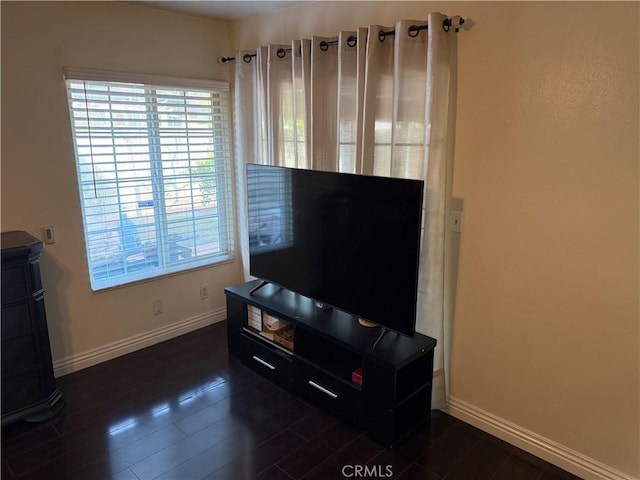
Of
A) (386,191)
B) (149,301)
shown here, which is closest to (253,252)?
(149,301)

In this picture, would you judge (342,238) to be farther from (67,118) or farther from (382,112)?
(67,118)

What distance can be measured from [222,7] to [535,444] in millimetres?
3265

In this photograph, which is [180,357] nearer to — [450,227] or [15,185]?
[15,185]

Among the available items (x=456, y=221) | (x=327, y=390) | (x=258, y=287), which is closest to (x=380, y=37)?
(x=456, y=221)

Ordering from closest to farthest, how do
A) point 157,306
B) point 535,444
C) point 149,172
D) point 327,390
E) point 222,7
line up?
point 535,444
point 327,390
point 222,7
point 149,172
point 157,306

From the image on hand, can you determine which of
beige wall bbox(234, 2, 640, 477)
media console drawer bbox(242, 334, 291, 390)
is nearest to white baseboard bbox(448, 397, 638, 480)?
beige wall bbox(234, 2, 640, 477)

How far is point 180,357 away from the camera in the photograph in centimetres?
325

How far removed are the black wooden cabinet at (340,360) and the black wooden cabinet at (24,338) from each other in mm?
1151

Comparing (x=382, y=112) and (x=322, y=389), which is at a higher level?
(x=382, y=112)

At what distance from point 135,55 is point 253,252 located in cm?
155

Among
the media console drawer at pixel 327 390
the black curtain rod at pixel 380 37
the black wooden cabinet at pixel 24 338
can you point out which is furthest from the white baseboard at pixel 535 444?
the black wooden cabinet at pixel 24 338

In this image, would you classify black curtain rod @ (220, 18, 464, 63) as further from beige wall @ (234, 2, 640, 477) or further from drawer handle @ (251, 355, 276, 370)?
drawer handle @ (251, 355, 276, 370)

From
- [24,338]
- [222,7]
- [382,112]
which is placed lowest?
[24,338]

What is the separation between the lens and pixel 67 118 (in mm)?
2768
